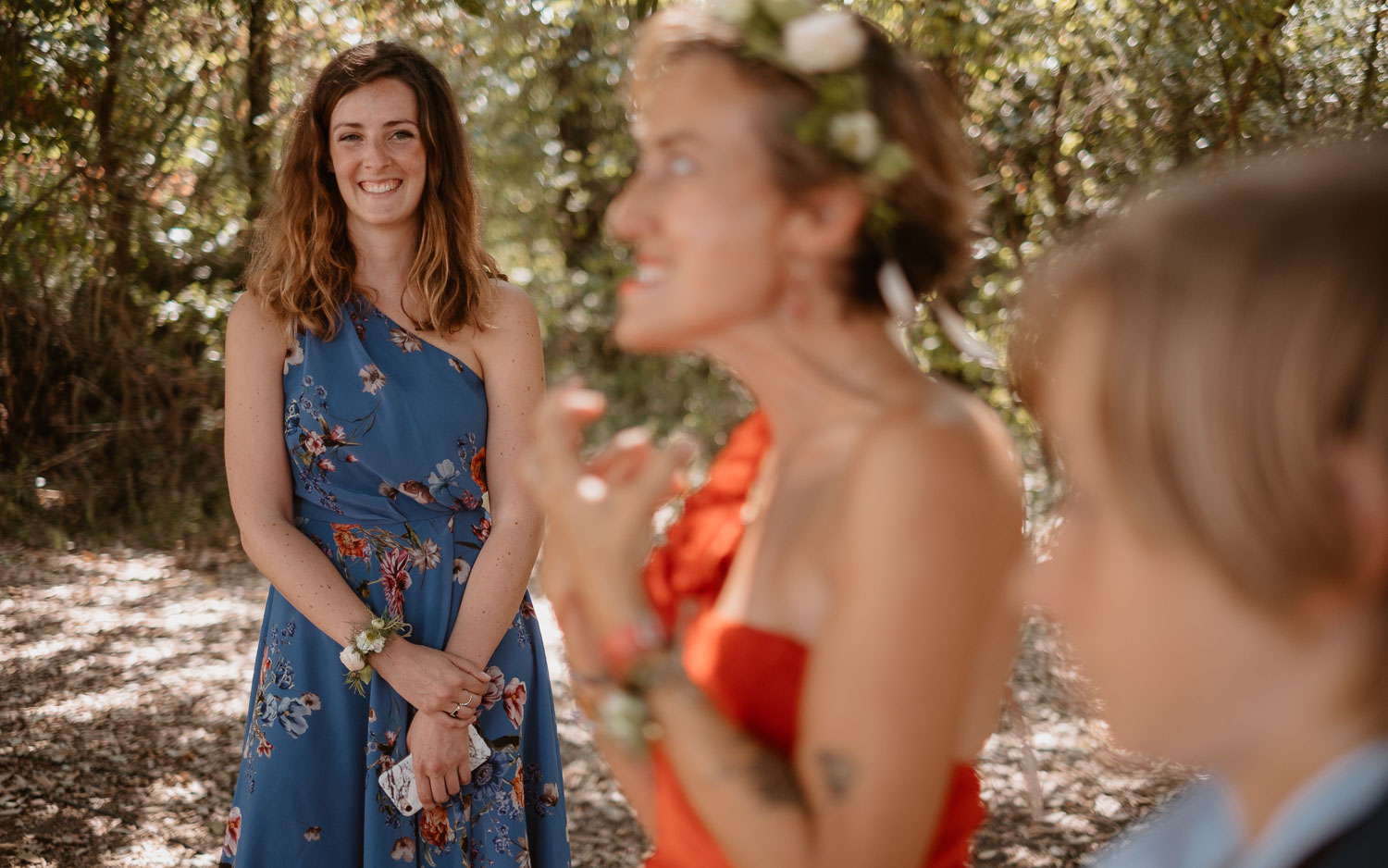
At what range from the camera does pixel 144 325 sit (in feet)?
25.7

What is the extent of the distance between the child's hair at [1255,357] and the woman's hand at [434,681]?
6.12 feet

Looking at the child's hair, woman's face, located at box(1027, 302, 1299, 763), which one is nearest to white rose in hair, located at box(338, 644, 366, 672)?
woman's face, located at box(1027, 302, 1299, 763)

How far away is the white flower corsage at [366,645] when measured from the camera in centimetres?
252

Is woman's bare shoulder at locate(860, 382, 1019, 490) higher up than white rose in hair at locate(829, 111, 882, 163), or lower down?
lower down

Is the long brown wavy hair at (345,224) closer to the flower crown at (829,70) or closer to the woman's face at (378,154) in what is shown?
the woman's face at (378,154)

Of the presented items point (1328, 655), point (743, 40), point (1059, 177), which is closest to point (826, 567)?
point (1328, 655)

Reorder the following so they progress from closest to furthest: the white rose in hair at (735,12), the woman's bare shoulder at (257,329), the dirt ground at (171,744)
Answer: the white rose in hair at (735,12), the woman's bare shoulder at (257,329), the dirt ground at (171,744)

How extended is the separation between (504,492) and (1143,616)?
76.2 inches

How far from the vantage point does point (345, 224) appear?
284 cm

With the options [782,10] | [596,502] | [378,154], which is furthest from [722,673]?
[378,154]

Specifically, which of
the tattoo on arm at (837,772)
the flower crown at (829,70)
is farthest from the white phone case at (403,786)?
Result: the flower crown at (829,70)

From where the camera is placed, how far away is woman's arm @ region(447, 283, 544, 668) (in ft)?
8.60

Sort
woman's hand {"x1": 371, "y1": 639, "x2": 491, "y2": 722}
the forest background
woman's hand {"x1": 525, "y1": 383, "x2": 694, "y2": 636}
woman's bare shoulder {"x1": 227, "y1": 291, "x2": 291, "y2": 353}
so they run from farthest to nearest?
the forest background, woman's bare shoulder {"x1": 227, "y1": 291, "x2": 291, "y2": 353}, woman's hand {"x1": 371, "y1": 639, "x2": 491, "y2": 722}, woman's hand {"x1": 525, "y1": 383, "x2": 694, "y2": 636}

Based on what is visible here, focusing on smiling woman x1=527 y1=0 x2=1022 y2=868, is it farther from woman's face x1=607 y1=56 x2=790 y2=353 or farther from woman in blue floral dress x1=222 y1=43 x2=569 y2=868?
woman in blue floral dress x1=222 y1=43 x2=569 y2=868
